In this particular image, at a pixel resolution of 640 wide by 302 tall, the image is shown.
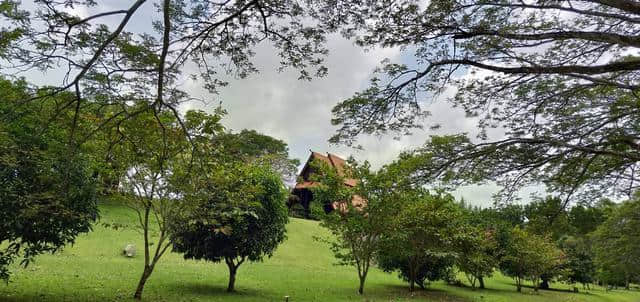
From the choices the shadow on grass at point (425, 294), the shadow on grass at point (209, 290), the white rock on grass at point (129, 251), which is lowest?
the shadow on grass at point (209, 290)

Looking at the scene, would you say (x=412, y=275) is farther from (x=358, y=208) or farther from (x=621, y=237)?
(x=621, y=237)

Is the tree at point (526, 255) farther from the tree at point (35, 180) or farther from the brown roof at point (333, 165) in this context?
the tree at point (35, 180)

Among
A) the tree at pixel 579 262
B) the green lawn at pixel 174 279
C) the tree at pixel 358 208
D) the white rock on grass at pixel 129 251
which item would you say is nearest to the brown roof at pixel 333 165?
the tree at pixel 358 208

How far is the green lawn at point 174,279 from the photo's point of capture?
9.52m

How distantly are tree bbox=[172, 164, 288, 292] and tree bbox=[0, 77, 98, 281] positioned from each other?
239cm

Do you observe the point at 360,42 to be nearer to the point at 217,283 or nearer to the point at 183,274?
the point at 217,283

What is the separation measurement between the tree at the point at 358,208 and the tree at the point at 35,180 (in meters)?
7.50

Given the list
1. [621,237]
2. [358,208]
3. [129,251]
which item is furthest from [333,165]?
[621,237]

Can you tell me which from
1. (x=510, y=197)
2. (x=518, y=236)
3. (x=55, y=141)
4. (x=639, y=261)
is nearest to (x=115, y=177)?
(x=55, y=141)

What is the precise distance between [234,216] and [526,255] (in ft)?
58.1

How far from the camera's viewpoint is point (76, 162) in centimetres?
729

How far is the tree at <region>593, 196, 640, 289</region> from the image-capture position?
1545cm

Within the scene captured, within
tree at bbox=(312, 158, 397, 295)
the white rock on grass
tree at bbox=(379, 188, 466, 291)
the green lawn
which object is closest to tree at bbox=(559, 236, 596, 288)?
the green lawn

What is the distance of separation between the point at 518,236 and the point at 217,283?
1662 centimetres
